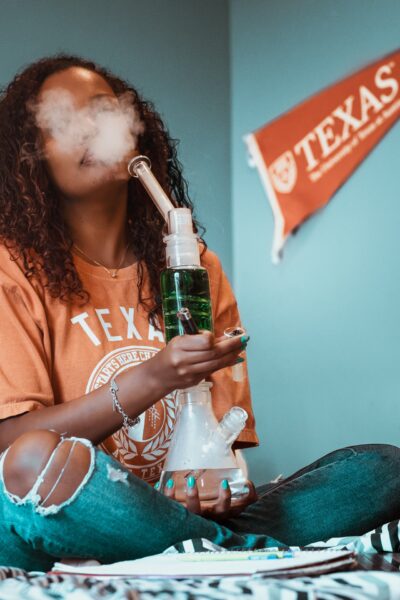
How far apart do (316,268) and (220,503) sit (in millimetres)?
1333

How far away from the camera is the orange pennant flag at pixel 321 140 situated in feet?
7.65

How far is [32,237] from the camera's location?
146cm

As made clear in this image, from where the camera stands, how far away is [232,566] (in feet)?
2.74

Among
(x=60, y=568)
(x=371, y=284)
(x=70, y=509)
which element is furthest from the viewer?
(x=371, y=284)

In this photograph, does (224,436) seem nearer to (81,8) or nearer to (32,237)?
(32,237)

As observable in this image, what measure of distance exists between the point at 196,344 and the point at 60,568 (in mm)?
326

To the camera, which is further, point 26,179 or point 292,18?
point 292,18

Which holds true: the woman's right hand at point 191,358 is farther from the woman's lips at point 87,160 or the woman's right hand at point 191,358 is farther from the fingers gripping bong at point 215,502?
the woman's lips at point 87,160

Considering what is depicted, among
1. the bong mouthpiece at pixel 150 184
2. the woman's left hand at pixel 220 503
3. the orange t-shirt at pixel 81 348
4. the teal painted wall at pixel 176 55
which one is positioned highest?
the teal painted wall at pixel 176 55

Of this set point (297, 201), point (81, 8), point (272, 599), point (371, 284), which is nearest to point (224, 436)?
point (272, 599)

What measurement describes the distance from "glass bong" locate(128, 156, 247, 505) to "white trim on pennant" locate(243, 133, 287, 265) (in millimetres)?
1313

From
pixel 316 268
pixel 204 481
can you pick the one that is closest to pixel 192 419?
pixel 204 481

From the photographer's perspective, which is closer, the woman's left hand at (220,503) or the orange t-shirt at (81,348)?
the woman's left hand at (220,503)

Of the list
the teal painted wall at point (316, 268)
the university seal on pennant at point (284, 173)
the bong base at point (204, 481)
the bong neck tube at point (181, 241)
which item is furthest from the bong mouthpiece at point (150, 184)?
the university seal on pennant at point (284, 173)
